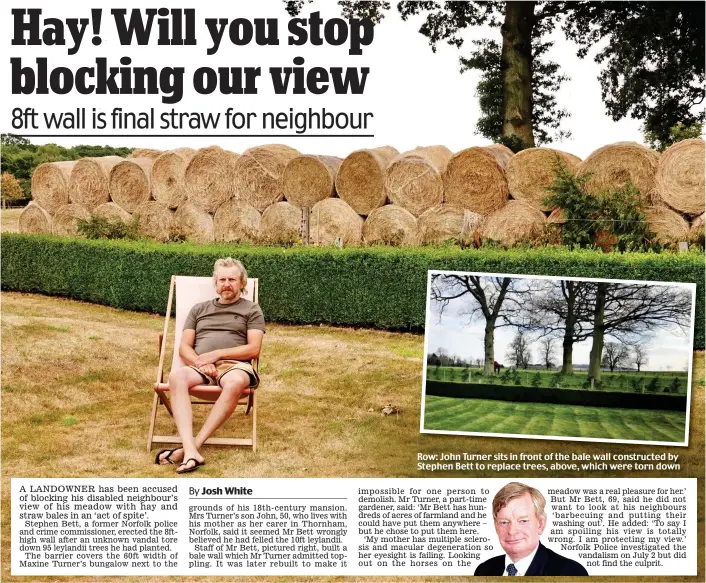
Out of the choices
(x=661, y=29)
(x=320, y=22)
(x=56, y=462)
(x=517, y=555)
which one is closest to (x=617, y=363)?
(x=517, y=555)

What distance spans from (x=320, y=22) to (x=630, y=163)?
5036 millimetres

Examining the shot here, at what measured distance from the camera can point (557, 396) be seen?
6285mm

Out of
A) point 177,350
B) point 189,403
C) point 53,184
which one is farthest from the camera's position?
point 53,184

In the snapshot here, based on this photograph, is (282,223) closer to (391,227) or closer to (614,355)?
(391,227)

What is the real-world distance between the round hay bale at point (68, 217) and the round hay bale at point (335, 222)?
13.3 ft

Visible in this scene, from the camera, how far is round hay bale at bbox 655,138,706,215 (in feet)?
31.7

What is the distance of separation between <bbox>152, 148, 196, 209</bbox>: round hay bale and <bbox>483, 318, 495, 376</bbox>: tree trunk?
7593mm

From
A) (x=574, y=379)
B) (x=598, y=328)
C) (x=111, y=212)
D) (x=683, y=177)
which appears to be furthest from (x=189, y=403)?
(x=111, y=212)

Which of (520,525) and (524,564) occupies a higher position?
(520,525)

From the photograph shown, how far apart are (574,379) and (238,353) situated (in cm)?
250

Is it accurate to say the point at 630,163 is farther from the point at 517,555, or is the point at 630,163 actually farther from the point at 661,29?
the point at 517,555

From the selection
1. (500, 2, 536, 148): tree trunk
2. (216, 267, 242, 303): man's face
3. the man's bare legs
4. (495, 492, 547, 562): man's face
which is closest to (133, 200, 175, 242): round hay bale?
(500, 2, 536, 148): tree trunk

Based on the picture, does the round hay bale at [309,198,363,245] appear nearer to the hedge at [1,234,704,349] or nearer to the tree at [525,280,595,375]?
the hedge at [1,234,704,349]

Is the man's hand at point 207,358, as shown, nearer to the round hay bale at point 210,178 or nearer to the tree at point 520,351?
the tree at point 520,351
